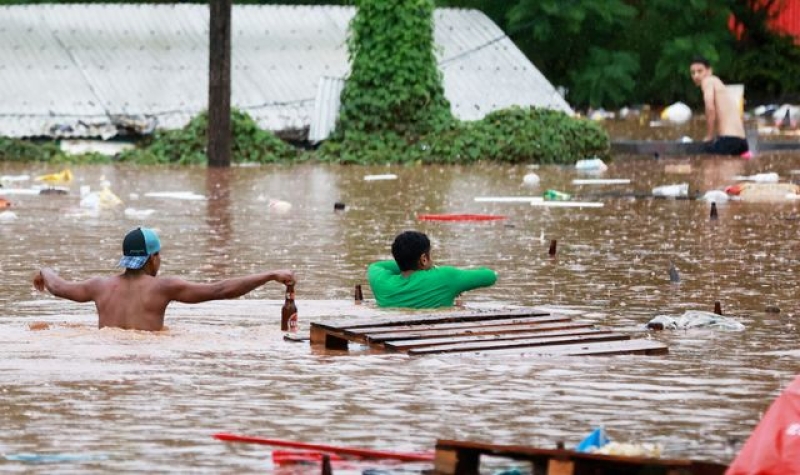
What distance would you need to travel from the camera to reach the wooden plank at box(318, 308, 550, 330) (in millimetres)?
10852

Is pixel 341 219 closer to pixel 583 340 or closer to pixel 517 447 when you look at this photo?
pixel 583 340

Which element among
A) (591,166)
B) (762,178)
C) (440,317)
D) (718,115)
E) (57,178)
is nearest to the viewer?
(440,317)

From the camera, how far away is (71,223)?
18734mm

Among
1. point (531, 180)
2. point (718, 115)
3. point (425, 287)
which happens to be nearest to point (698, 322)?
point (425, 287)

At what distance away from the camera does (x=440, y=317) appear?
36.5 ft

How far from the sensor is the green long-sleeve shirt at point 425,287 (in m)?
12.1

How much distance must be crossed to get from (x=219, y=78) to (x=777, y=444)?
2142 centimetres

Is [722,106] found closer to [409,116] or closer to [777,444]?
[409,116]

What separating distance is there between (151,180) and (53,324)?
44.8ft

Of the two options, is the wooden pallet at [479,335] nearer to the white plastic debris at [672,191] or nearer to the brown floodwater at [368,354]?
the brown floodwater at [368,354]

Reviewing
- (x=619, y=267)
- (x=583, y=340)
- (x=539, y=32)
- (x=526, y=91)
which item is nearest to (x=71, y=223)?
(x=619, y=267)

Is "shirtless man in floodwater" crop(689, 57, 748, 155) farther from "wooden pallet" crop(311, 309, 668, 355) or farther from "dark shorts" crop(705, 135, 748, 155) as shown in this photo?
"wooden pallet" crop(311, 309, 668, 355)

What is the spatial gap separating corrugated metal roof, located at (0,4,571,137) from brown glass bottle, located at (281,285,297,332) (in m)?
18.9

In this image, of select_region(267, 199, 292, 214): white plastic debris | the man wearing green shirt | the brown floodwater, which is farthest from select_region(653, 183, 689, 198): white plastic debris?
the man wearing green shirt
